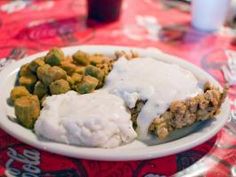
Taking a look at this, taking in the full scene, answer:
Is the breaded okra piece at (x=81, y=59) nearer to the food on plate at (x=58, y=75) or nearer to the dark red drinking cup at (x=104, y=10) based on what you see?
the food on plate at (x=58, y=75)

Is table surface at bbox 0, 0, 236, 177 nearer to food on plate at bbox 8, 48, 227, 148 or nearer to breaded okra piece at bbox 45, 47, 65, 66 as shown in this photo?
food on plate at bbox 8, 48, 227, 148

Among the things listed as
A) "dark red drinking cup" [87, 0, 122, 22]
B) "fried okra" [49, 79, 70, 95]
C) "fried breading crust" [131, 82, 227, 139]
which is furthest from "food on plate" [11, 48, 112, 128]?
"dark red drinking cup" [87, 0, 122, 22]

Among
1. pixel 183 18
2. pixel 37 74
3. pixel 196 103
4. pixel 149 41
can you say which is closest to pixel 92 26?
pixel 149 41

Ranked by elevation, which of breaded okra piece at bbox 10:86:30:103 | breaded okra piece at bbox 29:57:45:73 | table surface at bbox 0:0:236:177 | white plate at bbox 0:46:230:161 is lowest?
table surface at bbox 0:0:236:177

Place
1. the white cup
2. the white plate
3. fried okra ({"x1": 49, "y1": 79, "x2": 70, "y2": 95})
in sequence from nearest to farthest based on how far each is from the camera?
1. the white plate
2. fried okra ({"x1": 49, "y1": 79, "x2": 70, "y2": 95})
3. the white cup

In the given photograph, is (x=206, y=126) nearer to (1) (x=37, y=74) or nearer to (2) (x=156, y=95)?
(2) (x=156, y=95)

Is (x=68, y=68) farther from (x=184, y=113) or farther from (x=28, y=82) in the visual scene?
(x=184, y=113)
